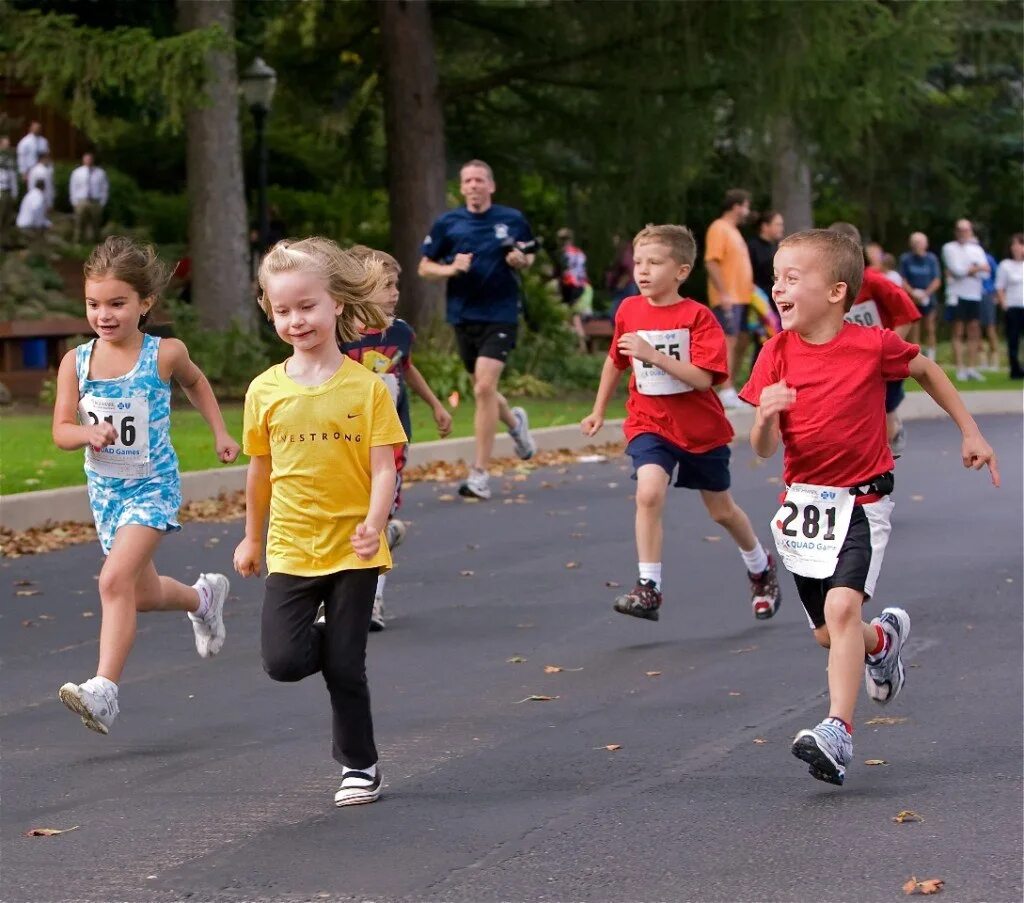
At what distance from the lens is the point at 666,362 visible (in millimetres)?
8398

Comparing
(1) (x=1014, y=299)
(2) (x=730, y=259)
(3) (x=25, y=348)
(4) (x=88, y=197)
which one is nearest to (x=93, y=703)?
(2) (x=730, y=259)

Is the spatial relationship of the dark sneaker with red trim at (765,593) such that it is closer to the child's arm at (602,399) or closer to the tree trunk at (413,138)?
the child's arm at (602,399)

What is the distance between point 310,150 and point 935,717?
94.5ft

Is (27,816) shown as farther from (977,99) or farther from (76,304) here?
(977,99)

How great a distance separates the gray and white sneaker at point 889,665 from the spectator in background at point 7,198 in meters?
20.1

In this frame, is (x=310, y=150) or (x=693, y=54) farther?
(x=310, y=150)

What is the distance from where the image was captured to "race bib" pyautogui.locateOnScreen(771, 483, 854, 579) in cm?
626

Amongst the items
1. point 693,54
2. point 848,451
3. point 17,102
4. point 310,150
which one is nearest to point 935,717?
point 848,451

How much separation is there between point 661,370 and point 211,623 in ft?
7.56

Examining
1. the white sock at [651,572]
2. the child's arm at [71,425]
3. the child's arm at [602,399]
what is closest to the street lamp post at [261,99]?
the child's arm at [602,399]

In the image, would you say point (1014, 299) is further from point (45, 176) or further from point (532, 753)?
point (532, 753)

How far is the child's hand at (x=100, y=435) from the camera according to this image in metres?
6.91

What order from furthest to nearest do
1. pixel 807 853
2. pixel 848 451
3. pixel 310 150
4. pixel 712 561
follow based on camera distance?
1. pixel 310 150
2. pixel 712 561
3. pixel 848 451
4. pixel 807 853

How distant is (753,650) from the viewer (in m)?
8.45
